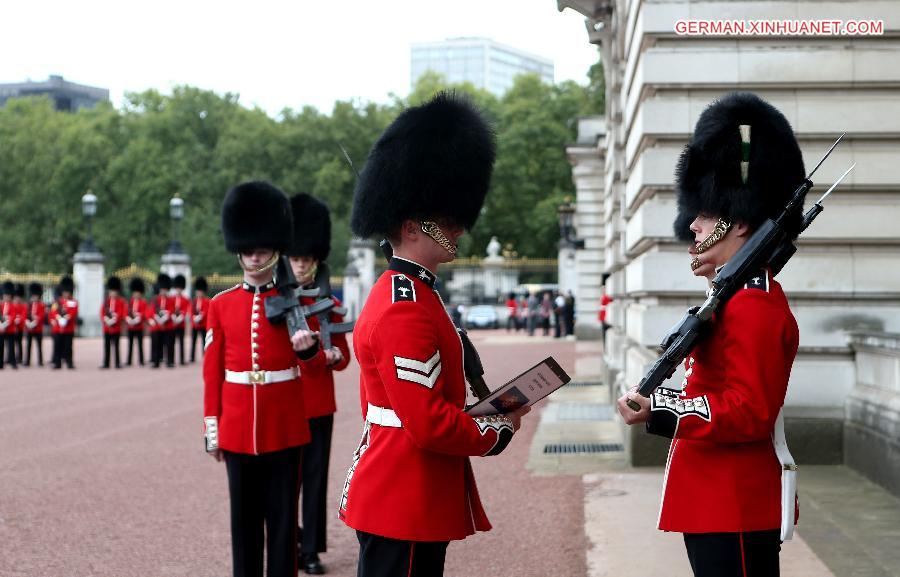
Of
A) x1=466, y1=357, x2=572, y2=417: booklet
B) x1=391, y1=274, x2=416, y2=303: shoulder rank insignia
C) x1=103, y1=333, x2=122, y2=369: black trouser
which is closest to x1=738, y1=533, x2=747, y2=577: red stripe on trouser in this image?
x1=466, y1=357, x2=572, y2=417: booklet

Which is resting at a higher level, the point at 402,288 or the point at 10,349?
the point at 402,288

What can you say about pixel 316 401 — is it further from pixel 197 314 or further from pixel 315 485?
pixel 197 314

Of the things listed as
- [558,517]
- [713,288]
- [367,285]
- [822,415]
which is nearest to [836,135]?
[822,415]

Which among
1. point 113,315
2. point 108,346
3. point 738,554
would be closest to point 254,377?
point 738,554

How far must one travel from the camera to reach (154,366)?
21156 mm

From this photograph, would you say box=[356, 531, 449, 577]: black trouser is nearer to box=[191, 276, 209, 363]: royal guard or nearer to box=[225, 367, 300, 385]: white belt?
box=[225, 367, 300, 385]: white belt

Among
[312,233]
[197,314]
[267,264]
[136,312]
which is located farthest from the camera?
[197,314]

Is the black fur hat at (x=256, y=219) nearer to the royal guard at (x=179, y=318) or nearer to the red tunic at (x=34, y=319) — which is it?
the royal guard at (x=179, y=318)

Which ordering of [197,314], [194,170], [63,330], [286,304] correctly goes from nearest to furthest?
[286,304]
[63,330]
[197,314]
[194,170]

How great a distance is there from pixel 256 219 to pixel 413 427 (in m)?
2.68

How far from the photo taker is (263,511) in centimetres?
488

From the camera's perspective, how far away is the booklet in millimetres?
3055

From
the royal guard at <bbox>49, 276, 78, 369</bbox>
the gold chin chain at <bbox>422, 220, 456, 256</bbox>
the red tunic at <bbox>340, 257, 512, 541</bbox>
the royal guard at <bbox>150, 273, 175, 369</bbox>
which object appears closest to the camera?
the red tunic at <bbox>340, 257, 512, 541</bbox>

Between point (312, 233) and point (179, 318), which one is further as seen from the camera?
point (179, 318)
